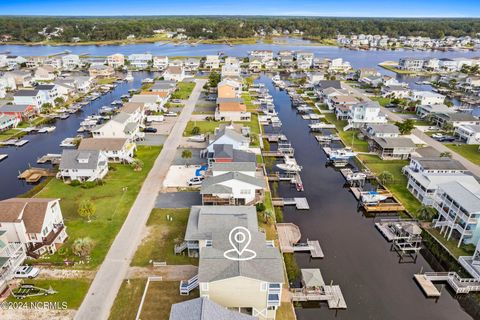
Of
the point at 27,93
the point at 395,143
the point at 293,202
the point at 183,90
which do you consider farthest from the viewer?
the point at 183,90

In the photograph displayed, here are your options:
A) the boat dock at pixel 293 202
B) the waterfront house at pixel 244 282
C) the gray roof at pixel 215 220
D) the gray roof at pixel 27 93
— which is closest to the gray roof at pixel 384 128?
the boat dock at pixel 293 202

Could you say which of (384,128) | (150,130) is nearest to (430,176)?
(384,128)

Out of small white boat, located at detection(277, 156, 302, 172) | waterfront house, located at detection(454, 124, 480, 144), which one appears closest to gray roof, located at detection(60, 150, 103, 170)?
small white boat, located at detection(277, 156, 302, 172)

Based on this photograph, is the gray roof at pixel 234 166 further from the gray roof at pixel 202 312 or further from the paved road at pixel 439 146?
the paved road at pixel 439 146

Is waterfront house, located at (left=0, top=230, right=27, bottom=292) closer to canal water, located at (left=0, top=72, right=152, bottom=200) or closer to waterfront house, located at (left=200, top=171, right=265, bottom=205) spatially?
canal water, located at (left=0, top=72, right=152, bottom=200)

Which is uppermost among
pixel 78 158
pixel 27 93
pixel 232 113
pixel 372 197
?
pixel 27 93

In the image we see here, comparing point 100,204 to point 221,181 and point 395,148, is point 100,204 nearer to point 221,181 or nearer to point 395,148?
point 221,181

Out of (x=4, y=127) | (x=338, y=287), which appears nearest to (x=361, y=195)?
(x=338, y=287)
